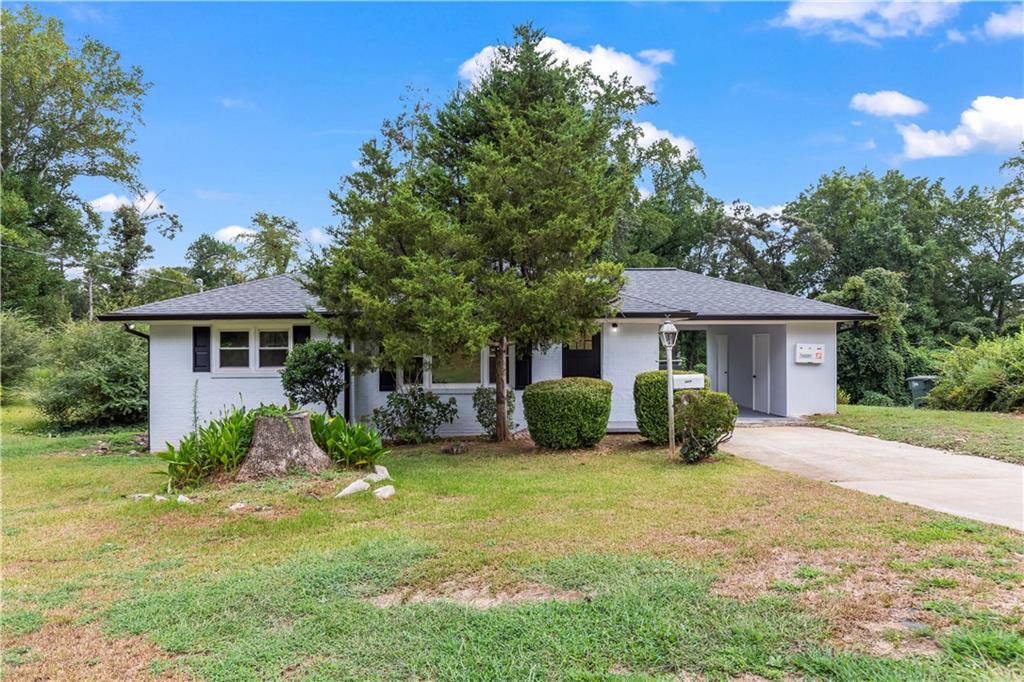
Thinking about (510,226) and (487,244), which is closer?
(510,226)

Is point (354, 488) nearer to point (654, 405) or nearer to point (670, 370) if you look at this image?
point (670, 370)

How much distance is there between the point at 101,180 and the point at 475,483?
28.9 m

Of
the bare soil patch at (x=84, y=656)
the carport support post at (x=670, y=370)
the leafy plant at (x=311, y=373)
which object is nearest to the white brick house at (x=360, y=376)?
Result: the leafy plant at (x=311, y=373)

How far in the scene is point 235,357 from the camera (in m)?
11.1

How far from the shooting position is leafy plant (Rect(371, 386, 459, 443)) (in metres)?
10.6

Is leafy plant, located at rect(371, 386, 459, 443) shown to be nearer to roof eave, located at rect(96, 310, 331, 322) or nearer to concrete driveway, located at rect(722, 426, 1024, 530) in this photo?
roof eave, located at rect(96, 310, 331, 322)

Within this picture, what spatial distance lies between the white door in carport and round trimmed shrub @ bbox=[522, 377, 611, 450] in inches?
Answer: 261

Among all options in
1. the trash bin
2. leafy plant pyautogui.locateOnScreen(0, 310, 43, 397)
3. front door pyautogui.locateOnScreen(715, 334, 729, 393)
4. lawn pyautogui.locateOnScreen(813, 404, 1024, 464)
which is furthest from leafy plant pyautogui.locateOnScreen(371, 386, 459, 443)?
leafy plant pyautogui.locateOnScreen(0, 310, 43, 397)

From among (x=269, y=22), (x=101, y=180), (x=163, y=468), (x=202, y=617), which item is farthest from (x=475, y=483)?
(x=101, y=180)

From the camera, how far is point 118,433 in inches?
510

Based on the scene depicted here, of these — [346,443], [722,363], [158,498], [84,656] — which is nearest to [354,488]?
[346,443]

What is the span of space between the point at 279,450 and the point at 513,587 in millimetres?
4523

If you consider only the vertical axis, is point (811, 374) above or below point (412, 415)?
above

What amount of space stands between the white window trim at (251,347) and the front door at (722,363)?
12.2m
